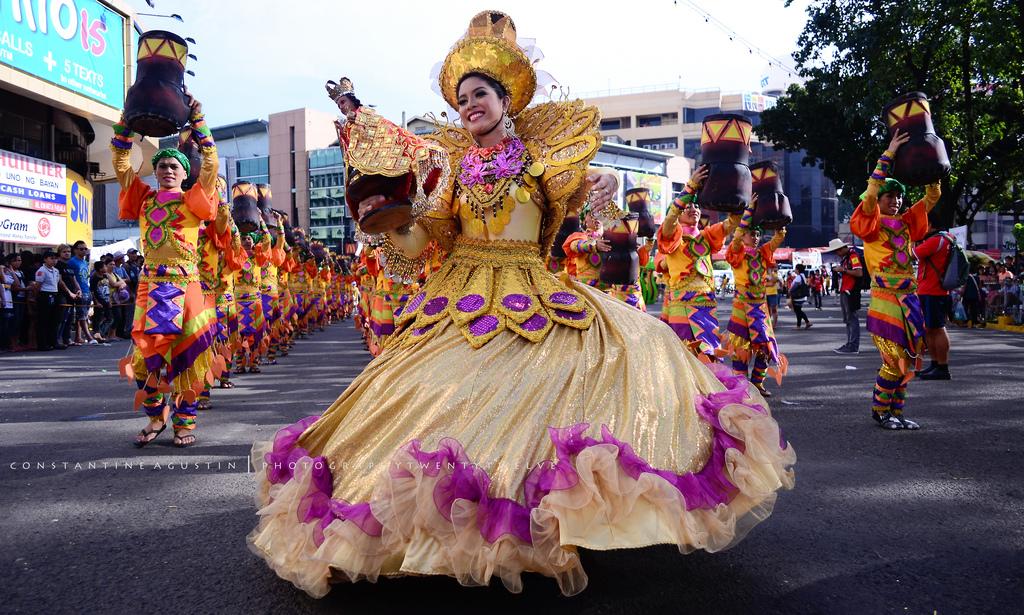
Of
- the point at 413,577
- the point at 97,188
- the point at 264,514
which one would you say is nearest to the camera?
the point at 264,514

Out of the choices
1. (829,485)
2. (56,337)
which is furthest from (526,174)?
(56,337)

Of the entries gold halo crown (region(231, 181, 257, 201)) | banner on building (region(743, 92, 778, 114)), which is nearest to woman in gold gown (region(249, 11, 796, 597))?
gold halo crown (region(231, 181, 257, 201))

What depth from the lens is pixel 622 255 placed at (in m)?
8.48

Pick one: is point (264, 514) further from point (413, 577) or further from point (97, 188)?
Answer: point (97, 188)

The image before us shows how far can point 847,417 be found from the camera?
6.36 meters

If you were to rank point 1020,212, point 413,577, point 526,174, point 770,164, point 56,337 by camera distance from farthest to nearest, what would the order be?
point 1020,212 → point 56,337 → point 770,164 → point 526,174 → point 413,577

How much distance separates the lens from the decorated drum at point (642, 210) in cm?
869

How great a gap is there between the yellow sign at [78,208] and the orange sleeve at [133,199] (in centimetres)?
1515

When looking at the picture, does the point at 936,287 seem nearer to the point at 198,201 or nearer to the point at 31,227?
the point at 198,201

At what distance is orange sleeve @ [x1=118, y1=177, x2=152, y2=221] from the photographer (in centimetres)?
523

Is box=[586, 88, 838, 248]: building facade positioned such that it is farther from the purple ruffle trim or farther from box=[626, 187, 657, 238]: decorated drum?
the purple ruffle trim

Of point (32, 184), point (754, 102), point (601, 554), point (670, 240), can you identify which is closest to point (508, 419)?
point (601, 554)

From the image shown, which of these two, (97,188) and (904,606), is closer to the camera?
(904,606)

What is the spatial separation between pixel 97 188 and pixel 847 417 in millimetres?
43207
